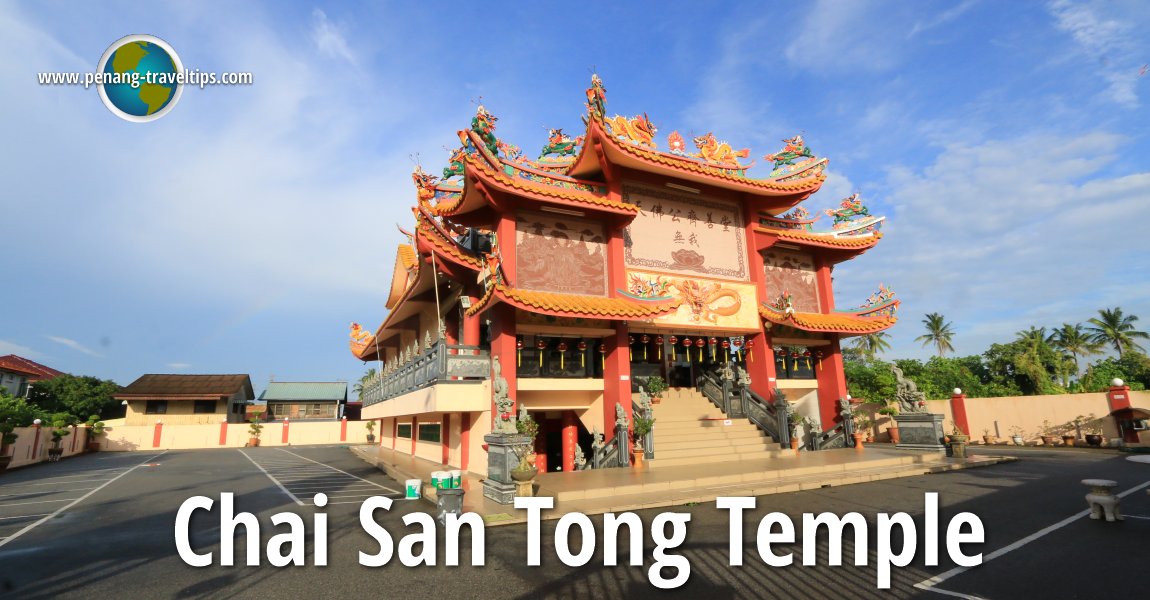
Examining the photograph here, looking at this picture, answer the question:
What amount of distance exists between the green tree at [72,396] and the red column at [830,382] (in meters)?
53.1

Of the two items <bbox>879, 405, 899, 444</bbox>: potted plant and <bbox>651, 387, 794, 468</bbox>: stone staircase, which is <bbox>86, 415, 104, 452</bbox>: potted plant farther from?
<bbox>879, 405, 899, 444</bbox>: potted plant

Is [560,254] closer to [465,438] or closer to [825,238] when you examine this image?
[465,438]

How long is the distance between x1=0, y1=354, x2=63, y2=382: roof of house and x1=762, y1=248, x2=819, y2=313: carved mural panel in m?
56.5

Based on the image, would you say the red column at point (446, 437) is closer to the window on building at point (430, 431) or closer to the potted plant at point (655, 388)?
the window on building at point (430, 431)

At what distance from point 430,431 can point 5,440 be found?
18776 millimetres

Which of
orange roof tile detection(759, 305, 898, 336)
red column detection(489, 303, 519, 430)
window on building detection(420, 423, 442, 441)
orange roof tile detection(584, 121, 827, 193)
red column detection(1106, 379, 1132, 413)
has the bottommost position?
window on building detection(420, 423, 442, 441)

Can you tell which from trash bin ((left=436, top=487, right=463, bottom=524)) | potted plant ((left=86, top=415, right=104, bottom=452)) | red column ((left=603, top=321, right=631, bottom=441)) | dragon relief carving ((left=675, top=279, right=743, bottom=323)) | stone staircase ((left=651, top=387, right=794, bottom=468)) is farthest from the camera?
potted plant ((left=86, top=415, right=104, bottom=452))

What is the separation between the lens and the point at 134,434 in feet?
120

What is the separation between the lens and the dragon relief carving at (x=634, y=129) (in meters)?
15.8

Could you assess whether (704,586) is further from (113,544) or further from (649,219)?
(649,219)

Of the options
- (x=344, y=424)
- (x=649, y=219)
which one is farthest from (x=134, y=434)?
(x=649, y=219)

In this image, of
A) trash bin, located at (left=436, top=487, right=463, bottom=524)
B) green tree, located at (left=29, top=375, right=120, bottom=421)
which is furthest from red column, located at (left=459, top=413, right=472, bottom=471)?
green tree, located at (left=29, top=375, right=120, bottom=421)

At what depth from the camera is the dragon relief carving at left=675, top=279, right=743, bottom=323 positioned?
16453 millimetres

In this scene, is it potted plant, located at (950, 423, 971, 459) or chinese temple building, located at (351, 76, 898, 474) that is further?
potted plant, located at (950, 423, 971, 459)
